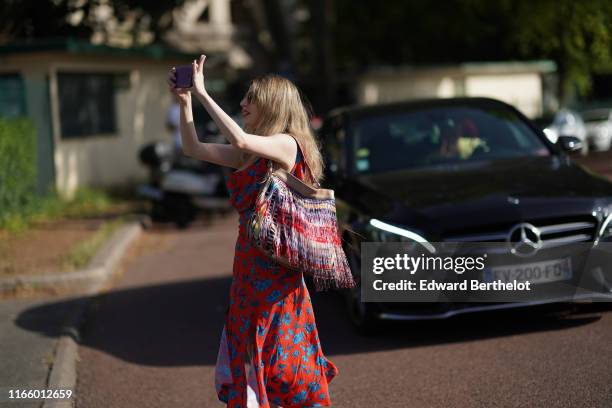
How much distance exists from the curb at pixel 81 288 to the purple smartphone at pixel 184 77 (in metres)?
2.28

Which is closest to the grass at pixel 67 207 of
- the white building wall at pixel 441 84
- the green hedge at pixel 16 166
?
the green hedge at pixel 16 166

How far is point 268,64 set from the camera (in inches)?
1078

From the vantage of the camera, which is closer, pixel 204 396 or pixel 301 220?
pixel 301 220

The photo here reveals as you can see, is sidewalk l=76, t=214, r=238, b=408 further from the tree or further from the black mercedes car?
the tree

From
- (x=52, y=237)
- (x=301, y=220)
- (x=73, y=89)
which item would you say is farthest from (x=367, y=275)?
(x=73, y=89)

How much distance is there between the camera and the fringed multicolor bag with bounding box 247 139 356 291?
12.8ft

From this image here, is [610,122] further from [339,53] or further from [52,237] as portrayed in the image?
[52,237]

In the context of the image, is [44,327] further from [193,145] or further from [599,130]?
[599,130]

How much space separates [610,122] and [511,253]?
25178 mm

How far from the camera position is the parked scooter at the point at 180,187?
13258 millimetres

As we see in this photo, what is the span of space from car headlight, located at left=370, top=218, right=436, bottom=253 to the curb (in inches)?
88.4

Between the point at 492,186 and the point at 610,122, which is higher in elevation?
the point at 492,186

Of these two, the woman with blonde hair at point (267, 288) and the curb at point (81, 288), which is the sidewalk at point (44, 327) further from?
the woman with blonde hair at point (267, 288)

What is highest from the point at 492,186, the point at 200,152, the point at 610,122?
the point at 200,152
